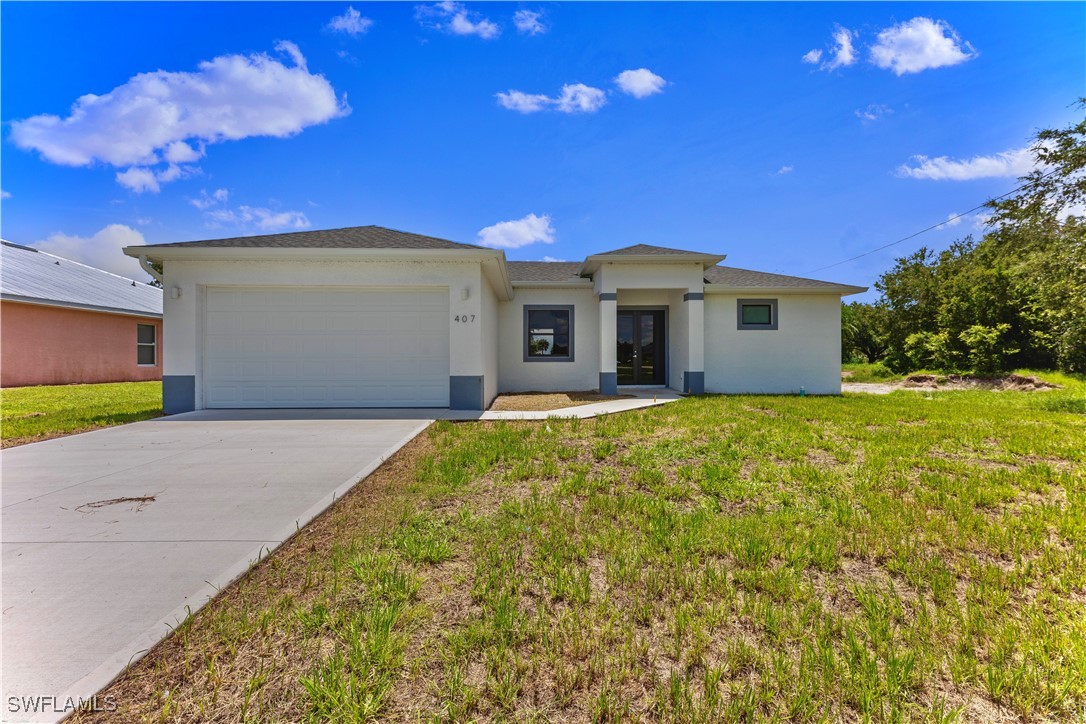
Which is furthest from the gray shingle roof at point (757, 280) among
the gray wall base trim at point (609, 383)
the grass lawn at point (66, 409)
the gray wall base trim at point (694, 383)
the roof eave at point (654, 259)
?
the grass lawn at point (66, 409)

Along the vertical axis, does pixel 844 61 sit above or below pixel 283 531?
above

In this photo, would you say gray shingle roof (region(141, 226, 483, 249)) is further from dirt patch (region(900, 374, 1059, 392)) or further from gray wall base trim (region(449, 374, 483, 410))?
dirt patch (region(900, 374, 1059, 392))

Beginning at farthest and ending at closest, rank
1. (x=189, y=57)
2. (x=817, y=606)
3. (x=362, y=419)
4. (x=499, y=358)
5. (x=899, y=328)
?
(x=899, y=328) < (x=499, y=358) < (x=189, y=57) < (x=362, y=419) < (x=817, y=606)

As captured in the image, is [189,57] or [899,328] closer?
[189,57]

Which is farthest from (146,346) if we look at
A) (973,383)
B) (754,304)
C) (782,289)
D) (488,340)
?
(973,383)

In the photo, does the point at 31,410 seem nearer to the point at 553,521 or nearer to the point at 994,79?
the point at 553,521

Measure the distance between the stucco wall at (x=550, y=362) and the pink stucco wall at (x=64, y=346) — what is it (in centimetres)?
1530

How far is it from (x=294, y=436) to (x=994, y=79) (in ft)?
62.9

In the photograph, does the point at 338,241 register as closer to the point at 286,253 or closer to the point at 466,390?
the point at 286,253

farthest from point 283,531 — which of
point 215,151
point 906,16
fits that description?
point 906,16

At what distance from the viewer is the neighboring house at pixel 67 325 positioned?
1347cm

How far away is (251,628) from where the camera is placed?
2209 mm

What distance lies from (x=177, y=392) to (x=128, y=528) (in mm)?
7134

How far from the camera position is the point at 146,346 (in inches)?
698
